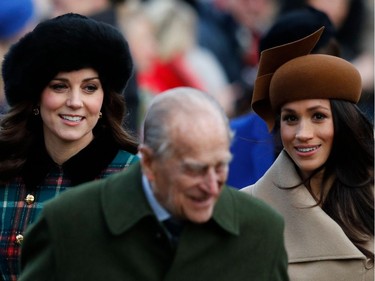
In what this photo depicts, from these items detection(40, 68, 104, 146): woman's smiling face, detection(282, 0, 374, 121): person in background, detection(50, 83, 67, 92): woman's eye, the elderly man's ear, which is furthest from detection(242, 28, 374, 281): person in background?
detection(282, 0, 374, 121): person in background

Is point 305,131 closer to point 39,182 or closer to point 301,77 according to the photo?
point 301,77

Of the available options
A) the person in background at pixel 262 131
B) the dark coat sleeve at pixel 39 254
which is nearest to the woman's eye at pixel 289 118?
the person in background at pixel 262 131

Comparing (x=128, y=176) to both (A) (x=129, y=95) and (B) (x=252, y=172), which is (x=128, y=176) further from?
(A) (x=129, y=95)

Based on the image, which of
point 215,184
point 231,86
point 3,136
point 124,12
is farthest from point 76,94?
A: point 231,86

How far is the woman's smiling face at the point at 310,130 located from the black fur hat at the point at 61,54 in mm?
876

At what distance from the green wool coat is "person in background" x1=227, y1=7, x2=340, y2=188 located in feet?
8.88

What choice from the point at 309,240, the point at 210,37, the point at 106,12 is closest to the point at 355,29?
the point at 210,37

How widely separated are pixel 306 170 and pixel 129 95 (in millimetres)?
3298

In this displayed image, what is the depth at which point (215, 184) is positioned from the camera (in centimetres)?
580

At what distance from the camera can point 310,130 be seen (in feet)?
24.2

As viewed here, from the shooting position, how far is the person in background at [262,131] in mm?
8984

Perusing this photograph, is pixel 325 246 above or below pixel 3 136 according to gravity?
below

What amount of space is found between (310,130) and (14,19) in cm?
347

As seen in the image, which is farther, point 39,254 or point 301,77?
point 301,77
